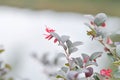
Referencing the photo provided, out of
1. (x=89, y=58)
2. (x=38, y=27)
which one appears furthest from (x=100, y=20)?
(x=38, y=27)

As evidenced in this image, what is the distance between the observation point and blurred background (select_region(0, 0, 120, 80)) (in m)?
3.21

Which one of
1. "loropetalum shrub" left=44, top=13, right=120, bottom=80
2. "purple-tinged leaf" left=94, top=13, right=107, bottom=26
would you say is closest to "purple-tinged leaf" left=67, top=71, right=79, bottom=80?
"loropetalum shrub" left=44, top=13, right=120, bottom=80

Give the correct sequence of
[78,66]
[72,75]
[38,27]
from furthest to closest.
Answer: [38,27], [78,66], [72,75]

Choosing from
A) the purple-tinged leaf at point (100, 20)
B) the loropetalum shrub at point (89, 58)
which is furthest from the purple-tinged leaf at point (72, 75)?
the purple-tinged leaf at point (100, 20)

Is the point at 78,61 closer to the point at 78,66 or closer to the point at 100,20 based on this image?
the point at 78,66

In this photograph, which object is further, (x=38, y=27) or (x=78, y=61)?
(x=38, y=27)

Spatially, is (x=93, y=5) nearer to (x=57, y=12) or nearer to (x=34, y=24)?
(x=57, y=12)

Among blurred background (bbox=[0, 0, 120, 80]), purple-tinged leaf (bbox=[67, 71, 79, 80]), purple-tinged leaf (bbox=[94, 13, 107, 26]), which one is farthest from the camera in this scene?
blurred background (bbox=[0, 0, 120, 80])

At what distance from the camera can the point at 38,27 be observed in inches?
246

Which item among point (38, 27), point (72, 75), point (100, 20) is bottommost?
point (72, 75)

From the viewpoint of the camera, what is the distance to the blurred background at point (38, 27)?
321cm

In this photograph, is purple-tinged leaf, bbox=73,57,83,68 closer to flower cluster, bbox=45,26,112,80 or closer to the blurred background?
flower cluster, bbox=45,26,112,80

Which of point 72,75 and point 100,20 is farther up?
point 100,20

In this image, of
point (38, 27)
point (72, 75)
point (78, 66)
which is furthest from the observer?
point (38, 27)
